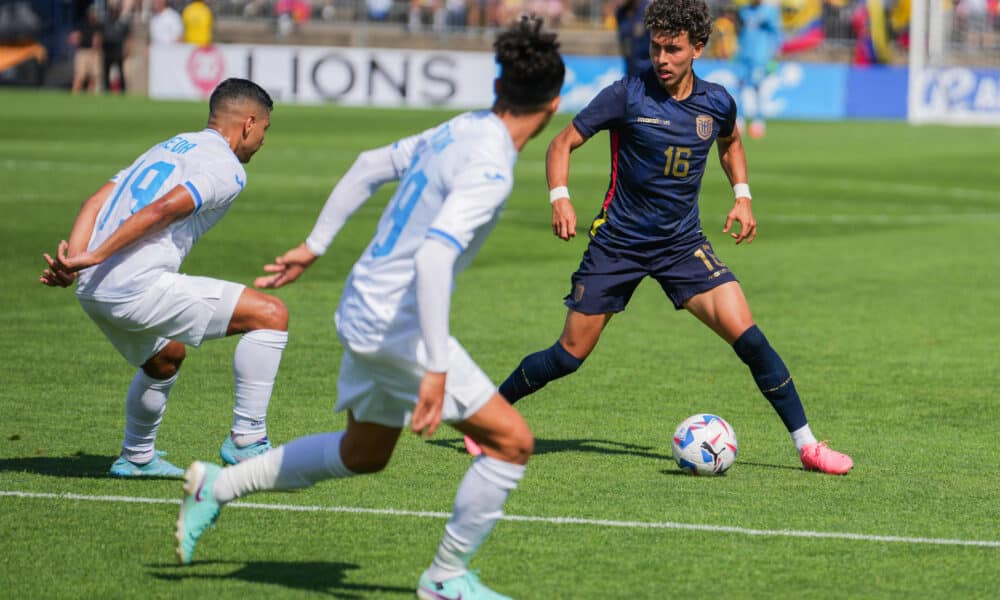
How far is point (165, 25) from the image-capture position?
43.3m

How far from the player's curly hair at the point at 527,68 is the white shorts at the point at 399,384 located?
2.66 ft

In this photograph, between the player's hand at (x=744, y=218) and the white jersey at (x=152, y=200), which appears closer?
the white jersey at (x=152, y=200)

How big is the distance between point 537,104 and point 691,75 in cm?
267

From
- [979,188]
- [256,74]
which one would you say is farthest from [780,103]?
[979,188]

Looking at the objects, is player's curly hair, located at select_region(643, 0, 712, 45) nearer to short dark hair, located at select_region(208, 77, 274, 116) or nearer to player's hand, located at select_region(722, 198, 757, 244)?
player's hand, located at select_region(722, 198, 757, 244)

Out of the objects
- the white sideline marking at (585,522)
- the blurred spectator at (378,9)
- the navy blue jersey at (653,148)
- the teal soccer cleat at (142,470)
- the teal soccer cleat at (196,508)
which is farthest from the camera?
the blurred spectator at (378,9)

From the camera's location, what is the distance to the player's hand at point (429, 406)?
16.5 ft

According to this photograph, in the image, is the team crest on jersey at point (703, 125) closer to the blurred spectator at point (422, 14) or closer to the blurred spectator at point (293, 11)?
the blurred spectator at point (422, 14)

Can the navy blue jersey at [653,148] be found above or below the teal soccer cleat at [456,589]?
above

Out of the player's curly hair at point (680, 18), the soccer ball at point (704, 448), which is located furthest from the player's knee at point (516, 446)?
the player's curly hair at point (680, 18)

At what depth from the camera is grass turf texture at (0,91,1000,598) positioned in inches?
233

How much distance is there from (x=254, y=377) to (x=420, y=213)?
7.18 feet

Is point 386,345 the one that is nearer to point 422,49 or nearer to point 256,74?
point 256,74

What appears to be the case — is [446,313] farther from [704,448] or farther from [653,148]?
[653,148]
